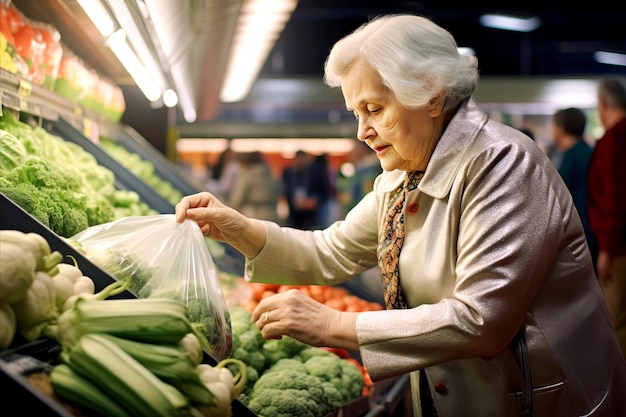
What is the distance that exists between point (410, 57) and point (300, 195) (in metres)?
10.1

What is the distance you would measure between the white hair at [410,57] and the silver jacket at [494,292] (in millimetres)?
136

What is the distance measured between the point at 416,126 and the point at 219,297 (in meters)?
0.73

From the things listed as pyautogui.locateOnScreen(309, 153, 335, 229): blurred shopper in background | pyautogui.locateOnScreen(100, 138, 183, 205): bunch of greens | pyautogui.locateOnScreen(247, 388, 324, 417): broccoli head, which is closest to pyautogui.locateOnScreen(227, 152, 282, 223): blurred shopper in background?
pyautogui.locateOnScreen(309, 153, 335, 229): blurred shopper in background

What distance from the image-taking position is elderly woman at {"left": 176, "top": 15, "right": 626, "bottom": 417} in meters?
1.78

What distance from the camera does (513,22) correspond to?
13.9 m

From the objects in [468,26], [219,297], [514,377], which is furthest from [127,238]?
[468,26]

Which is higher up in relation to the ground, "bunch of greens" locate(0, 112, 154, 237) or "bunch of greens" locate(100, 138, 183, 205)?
"bunch of greens" locate(0, 112, 154, 237)

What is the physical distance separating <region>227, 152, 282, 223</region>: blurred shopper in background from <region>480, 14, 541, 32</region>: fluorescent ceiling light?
21.0 feet

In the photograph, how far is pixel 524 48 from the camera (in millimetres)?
15625

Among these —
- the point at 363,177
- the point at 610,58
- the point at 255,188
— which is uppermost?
the point at 363,177

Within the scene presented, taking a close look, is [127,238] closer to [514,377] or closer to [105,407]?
[105,407]

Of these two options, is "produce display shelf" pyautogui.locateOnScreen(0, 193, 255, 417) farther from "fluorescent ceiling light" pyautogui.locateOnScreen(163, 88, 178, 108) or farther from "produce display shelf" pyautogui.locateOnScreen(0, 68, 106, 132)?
"fluorescent ceiling light" pyautogui.locateOnScreen(163, 88, 178, 108)

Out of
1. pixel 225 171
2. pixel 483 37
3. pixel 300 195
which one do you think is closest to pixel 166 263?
pixel 225 171

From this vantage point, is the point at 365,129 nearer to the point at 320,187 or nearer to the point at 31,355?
the point at 31,355
